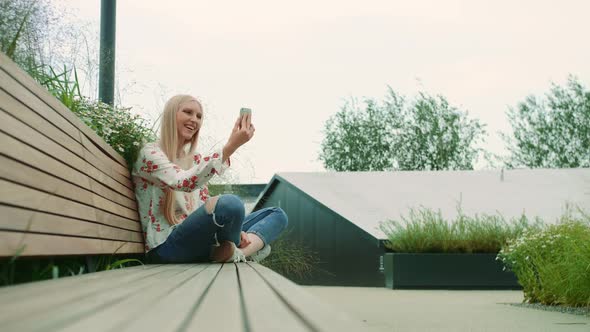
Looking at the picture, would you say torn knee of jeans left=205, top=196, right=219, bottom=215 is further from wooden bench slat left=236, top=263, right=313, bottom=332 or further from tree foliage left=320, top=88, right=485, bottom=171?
tree foliage left=320, top=88, right=485, bottom=171

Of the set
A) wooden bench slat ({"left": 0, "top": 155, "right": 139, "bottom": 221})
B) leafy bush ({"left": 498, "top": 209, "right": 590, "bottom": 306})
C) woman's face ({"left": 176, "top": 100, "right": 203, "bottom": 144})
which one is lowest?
leafy bush ({"left": 498, "top": 209, "right": 590, "bottom": 306})

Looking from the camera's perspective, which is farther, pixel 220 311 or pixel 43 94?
pixel 43 94

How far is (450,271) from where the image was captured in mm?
7883

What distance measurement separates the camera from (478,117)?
27953mm

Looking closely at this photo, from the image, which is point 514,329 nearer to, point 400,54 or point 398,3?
point 398,3

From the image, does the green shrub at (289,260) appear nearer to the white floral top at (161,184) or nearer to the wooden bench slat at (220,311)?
the white floral top at (161,184)

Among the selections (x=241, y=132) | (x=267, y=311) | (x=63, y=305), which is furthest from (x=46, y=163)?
(x=241, y=132)

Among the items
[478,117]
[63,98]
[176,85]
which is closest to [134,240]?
[63,98]

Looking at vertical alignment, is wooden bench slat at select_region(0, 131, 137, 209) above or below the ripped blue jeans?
above

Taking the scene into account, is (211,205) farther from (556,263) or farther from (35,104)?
(556,263)

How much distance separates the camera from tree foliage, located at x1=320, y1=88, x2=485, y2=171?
91.1ft

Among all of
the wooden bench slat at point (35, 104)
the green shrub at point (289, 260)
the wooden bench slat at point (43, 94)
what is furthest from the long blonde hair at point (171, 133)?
the green shrub at point (289, 260)

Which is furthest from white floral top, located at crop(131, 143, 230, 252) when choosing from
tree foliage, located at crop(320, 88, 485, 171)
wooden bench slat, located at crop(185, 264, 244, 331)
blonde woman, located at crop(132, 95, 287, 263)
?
tree foliage, located at crop(320, 88, 485, 171)

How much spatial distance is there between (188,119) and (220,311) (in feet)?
7.74
